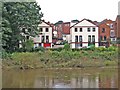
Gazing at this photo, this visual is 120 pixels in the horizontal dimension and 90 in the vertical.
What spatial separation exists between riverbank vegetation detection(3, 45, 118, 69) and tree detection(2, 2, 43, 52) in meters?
1.99

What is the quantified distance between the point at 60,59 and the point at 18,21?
18.9 feet

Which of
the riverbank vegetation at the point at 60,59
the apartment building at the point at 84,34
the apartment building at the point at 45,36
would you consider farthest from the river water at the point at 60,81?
the apartment building at the point at 84,34

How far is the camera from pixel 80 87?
17859 mm

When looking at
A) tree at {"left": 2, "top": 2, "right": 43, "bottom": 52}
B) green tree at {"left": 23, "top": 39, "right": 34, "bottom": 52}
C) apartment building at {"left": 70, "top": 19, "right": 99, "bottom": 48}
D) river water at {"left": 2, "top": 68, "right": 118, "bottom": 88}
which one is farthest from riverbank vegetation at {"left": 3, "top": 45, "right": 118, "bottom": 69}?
apartment building at {"left": 70, "top": 19, "right": 99, "bottom": 48}

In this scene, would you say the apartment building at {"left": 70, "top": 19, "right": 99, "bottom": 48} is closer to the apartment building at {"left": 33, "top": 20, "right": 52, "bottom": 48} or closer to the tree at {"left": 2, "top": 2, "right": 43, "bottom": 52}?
the apartment building at {"left": 33, "top": 20, "right": 52, "bottom": 48}

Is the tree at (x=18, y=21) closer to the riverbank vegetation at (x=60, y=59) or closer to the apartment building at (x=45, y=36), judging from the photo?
the riverbank vegetation at (x=60, y=59)

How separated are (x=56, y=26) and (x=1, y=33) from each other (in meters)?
55.1

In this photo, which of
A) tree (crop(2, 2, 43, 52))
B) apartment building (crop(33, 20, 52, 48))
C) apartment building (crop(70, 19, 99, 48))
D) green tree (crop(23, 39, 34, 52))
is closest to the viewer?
tree (crop(2, 2, 43, 52))

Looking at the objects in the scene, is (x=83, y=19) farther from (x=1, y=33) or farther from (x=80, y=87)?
(x=80, y=87)

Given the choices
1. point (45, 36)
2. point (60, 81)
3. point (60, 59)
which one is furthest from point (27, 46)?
point (60, 81)

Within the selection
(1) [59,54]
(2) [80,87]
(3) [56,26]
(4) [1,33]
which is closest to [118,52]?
(1) [59,54]

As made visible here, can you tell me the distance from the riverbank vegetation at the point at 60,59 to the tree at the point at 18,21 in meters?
1.99

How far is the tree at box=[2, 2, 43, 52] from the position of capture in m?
32.4

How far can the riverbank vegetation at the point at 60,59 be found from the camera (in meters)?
31.7
